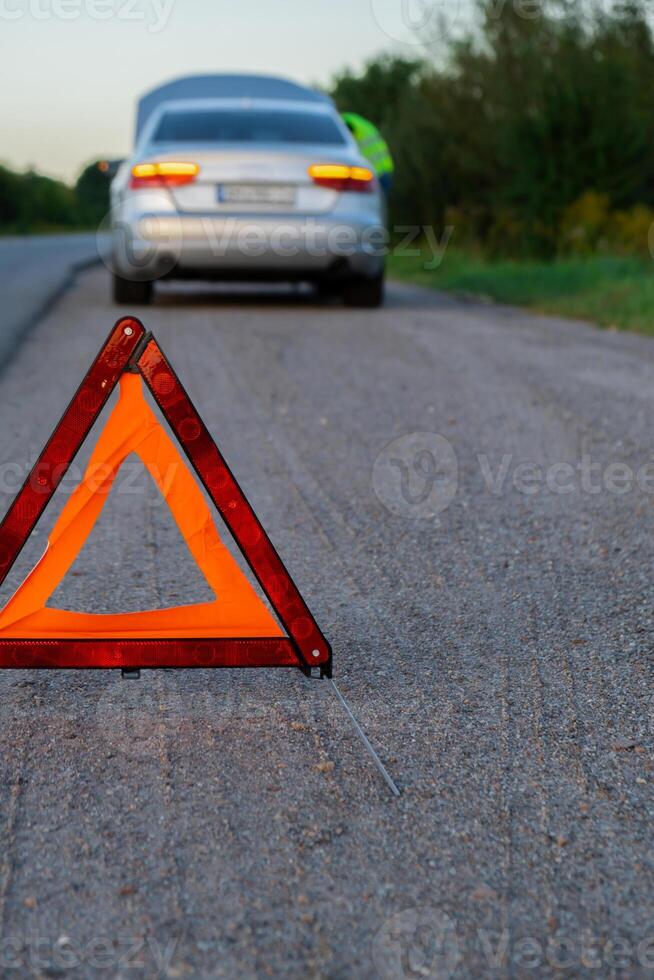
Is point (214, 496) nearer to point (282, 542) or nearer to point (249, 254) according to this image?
point (282, 542)

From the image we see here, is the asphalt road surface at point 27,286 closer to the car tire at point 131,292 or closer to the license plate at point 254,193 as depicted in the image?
the car tire at point 131,292

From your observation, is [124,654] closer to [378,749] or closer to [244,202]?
[378,749]

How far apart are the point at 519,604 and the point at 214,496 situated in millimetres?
1173

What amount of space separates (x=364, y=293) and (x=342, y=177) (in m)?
1.35

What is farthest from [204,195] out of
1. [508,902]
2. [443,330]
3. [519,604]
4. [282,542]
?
[508,902]

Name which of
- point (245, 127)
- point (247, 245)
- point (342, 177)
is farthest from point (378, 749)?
point (245, 127)

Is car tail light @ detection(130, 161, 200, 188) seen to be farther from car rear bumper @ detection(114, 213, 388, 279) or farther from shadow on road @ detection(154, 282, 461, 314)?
shadow on road @ detection(154, 282, 461, 314)

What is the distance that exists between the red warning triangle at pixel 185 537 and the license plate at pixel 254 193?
7.70m

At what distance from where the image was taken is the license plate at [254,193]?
34.4 ft

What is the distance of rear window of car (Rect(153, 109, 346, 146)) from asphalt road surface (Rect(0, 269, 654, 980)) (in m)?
5.78

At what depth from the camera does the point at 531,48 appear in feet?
73.9

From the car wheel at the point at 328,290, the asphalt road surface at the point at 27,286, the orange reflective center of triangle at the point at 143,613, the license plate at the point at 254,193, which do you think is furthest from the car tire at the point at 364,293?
the orange reflective center of triangle at the point at 143,613

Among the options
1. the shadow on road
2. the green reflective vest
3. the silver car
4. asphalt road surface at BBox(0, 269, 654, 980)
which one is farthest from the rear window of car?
asphalt road surface at BBox(0, 269, 654, 980)

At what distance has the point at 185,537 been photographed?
308 cm
